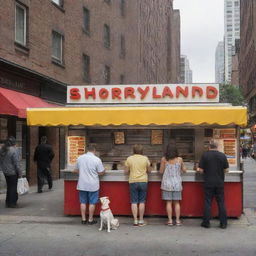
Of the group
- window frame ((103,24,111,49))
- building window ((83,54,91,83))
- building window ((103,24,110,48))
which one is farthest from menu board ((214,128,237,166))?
building window ((103,24,110,48))

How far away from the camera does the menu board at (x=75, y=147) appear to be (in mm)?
10438

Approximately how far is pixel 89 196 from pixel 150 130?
2.88 m

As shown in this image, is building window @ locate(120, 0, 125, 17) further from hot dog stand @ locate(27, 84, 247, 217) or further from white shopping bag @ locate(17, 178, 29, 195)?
white shopping bag @ locate(17, 178, 29, 195)

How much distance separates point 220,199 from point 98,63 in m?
19.1

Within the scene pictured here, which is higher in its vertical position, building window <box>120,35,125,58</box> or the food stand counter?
building window <box>120,35,125,58</box>

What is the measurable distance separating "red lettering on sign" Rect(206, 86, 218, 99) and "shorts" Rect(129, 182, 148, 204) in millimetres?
2790

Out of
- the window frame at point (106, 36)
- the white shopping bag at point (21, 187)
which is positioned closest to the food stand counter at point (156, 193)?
the white shopping bag at point (21, 187)

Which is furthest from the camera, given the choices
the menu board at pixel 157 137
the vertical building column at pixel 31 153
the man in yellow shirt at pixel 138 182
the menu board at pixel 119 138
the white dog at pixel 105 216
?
the vertical building column at pixel 31 153

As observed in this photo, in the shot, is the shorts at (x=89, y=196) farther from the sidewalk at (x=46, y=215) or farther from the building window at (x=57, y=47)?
the building window at (x=57, y=47)

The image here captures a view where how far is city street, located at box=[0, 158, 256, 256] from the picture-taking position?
6.83 metres

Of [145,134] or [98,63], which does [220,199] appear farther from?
[98,63]

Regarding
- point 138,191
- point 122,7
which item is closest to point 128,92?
point 138,191

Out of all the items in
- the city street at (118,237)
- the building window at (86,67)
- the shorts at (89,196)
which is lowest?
the city street at (118,237)

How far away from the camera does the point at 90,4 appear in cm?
2506
